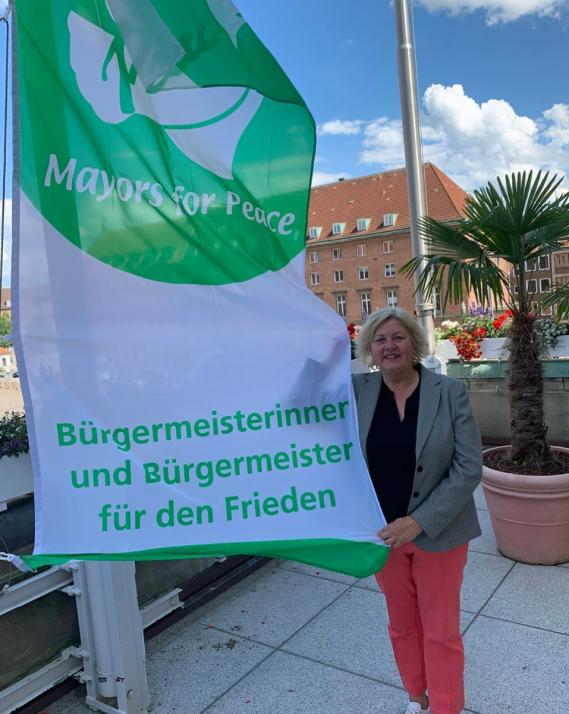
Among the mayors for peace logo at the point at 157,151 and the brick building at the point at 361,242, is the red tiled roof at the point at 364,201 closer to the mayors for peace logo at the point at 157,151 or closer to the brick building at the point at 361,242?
the brick building at the point at 361,242

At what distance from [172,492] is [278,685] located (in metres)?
1.64

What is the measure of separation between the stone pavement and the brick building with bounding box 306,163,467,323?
58.5 meters

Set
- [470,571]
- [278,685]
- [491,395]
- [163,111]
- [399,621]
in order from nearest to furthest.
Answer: [163,111] < [399,621] < [278,685] < [470,571] < [491,395]

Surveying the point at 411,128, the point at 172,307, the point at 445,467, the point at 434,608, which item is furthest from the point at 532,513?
the point at 411,128

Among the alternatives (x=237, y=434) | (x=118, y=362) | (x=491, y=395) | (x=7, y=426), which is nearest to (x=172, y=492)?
(x=237, y=434)

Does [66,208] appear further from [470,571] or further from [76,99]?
[470,571]

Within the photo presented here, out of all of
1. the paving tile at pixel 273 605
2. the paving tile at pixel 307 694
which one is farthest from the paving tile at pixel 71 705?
the paving tile at pixel 273 605

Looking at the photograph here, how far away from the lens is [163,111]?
5.96 ft

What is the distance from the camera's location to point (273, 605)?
3.62 m

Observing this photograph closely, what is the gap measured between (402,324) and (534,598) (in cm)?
220

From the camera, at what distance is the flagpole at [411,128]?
601 centimetres

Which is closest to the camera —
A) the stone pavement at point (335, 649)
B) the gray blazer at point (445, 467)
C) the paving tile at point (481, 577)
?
the gray blazer at point (445, 467)

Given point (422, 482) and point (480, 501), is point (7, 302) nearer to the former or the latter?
point (422, 482)

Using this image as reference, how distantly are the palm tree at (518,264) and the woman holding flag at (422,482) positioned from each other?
5.95ft
